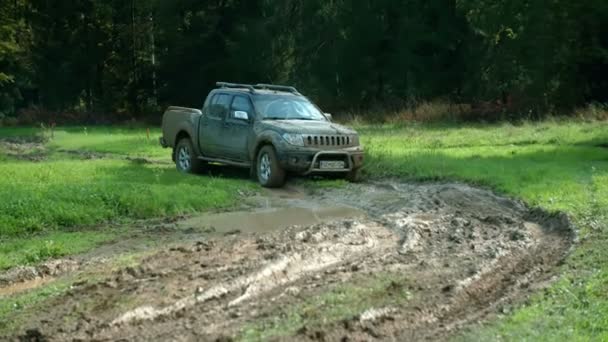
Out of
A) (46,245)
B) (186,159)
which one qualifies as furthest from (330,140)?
(46,245)

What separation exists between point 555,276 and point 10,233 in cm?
702

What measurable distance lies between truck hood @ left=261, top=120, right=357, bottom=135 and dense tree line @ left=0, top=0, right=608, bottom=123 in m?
26.1

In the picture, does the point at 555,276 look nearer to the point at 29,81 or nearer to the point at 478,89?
the point at 478,89

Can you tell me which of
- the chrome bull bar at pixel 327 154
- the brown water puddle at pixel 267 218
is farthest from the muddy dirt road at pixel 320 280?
the chrome bull bar at pixel 327 154

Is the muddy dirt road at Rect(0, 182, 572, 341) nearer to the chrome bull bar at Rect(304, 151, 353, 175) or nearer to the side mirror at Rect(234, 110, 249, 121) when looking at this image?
the chrome bull bar at Rect(304, 151, 353, 175)

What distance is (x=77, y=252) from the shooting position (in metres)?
10.6

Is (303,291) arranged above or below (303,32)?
below

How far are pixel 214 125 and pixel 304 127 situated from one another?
101 inches

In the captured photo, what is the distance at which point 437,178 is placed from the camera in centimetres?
1772

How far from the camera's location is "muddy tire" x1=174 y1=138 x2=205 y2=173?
20.1 meters

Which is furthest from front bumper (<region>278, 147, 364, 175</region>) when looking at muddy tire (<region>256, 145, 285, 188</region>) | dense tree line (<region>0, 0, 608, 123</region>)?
dense tree line (<region>0, 0, 608, 123</region>)

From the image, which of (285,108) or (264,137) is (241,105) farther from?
(264,137)

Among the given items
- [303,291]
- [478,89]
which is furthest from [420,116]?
[303,291]

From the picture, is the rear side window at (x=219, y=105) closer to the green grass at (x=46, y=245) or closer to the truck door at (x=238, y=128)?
the truck door at (x=238, y=128)
